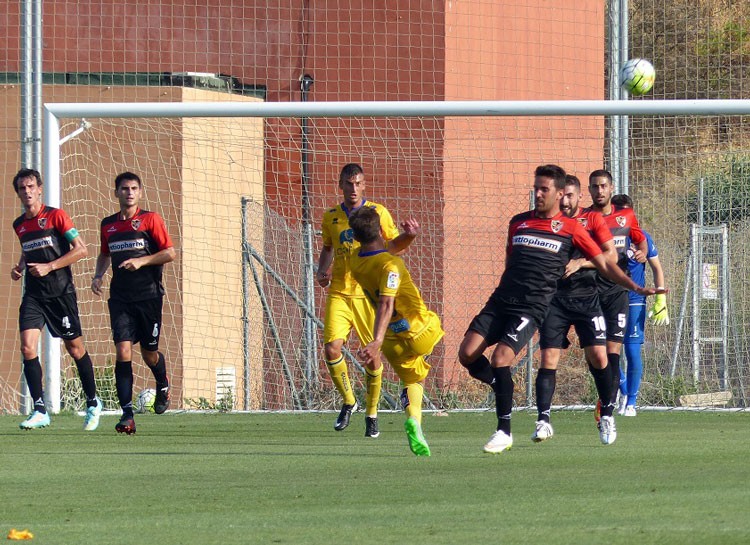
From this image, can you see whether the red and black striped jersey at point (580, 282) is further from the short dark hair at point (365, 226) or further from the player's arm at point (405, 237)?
the short dark hair at point (365, 226)

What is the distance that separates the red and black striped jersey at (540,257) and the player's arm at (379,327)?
83 cm

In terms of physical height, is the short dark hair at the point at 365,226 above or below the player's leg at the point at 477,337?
above

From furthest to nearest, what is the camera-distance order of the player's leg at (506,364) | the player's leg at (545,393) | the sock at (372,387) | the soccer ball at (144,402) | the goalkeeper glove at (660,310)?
the soccer ball at (144,402), the goalkeeper glove at (660,310), the sock at (372,387), the player's leg at (545,393), the player's leg at (506,364)

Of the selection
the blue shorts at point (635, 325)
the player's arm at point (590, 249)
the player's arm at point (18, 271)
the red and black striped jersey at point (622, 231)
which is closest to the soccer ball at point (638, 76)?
the blue shorts at point (635, 325)

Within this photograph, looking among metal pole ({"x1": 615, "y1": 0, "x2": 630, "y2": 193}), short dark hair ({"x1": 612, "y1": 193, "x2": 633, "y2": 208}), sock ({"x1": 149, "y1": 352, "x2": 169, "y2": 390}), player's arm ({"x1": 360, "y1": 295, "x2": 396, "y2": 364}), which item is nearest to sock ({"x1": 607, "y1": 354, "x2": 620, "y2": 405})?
short dark hair ({"x1": 612, "y1": 193, "x2": 633, "y2": 208})

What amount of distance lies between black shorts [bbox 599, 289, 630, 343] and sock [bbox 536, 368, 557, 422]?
1.29 m

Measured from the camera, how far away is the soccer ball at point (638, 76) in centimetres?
1375

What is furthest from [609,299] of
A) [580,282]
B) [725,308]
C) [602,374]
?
[725,308]

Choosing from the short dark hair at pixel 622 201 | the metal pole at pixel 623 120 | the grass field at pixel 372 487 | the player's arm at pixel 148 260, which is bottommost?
the grass field at pixel 372 487

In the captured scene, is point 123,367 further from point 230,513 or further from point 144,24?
point 144,24

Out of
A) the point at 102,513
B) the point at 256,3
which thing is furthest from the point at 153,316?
the point at 256,3

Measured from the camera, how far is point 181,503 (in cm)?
654

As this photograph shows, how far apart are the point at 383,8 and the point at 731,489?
11.6 meters

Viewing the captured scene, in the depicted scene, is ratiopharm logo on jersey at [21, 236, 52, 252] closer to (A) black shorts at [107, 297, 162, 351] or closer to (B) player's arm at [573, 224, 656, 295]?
(A) black shorts at [107, 297, 162, 351]
